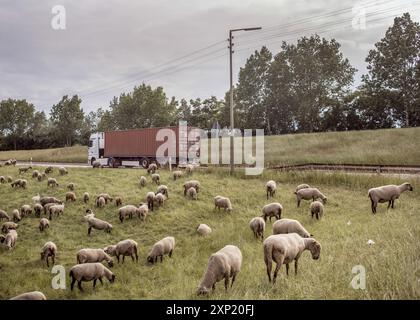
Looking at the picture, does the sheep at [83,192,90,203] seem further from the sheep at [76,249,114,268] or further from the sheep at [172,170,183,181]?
the sheep at [76,249,114,268]

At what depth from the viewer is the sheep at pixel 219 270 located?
30.6 ft

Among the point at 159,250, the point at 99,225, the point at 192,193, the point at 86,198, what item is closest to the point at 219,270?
the point at 159,250

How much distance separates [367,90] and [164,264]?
186 feet

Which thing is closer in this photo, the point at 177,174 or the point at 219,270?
the point at 219,270

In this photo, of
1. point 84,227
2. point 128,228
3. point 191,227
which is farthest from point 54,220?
point 191,227

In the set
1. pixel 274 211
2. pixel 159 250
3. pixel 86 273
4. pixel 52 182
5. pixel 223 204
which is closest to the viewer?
pixel 86 273

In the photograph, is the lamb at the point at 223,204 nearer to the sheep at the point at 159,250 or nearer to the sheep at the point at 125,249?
the sheep at the point at 159,250

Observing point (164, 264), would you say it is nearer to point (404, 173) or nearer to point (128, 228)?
point (128, 228)

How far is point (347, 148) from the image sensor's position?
44750 millimetres

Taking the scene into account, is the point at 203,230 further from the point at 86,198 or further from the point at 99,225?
the point at 86,198

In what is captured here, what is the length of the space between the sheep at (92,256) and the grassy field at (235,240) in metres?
0.69

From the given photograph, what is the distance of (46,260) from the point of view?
14.5 metres

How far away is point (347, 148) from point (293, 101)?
28433 mm

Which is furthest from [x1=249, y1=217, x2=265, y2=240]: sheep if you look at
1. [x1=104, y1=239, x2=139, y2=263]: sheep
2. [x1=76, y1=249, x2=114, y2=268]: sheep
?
[x1=76, y1=249, x2=114, y2=268]: sheep
